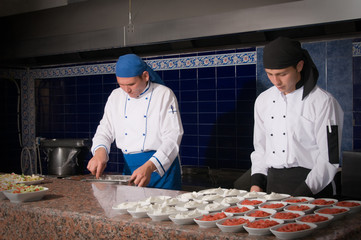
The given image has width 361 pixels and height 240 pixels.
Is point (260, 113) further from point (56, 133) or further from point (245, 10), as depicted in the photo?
point (56, 133)

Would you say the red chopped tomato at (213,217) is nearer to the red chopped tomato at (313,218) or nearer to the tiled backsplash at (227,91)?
the red chopped tomato at (313,218)

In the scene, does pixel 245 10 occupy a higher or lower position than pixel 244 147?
higher

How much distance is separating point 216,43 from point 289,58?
214 centimetres

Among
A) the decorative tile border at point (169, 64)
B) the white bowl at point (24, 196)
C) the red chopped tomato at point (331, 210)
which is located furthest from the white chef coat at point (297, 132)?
the decorative tile border at point (169, 64)

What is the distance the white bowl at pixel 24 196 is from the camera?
6.99 feet

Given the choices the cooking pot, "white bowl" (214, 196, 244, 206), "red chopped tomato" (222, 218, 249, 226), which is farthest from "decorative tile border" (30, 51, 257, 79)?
"red chopped tomato" (222, 218, 249, 226)

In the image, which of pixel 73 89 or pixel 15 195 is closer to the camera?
pixel 15 195

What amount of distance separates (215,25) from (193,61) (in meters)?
1.03

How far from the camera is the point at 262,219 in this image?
1.56 meters

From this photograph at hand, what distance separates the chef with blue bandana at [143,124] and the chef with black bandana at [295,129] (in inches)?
24.5

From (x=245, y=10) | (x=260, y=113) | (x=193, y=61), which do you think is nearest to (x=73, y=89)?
(x=193, y=61)

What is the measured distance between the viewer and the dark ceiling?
364cm

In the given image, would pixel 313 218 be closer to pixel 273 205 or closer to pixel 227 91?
pixel 273 205

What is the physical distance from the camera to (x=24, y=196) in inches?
84.1
